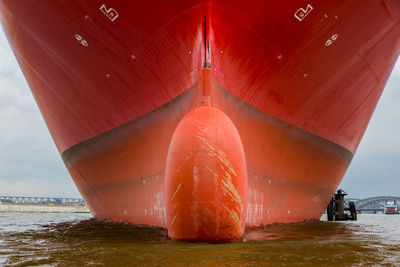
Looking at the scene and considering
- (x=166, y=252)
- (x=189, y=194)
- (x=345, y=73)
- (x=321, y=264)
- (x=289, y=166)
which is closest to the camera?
(x=321, y=264)

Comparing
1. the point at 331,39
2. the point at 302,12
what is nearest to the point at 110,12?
the point at 302,12

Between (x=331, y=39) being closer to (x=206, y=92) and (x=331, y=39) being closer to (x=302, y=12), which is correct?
(x=302, y=12)

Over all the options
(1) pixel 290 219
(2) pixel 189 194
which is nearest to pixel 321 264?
(2) pixel 189 194

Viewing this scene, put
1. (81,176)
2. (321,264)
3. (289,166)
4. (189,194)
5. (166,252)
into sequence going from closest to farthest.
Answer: (321,264) → (166,252) → (189,194) → (289,166) → (81,176)

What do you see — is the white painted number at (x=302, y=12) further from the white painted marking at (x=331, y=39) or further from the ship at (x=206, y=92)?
the white painted marking at (x=331, y=39)

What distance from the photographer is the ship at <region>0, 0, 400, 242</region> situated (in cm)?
413

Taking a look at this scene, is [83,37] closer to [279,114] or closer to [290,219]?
[279,114]

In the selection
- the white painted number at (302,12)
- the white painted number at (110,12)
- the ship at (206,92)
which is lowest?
the ship at (206,92)

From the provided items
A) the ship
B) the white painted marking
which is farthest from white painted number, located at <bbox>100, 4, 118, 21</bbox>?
the white painted marking

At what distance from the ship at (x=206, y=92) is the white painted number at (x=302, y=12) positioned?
1.1 inches

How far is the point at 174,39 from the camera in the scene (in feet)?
16.0

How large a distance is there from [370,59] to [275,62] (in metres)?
2.10

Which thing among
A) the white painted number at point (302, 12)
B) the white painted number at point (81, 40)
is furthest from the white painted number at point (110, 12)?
the white painted number at point (302, 12)

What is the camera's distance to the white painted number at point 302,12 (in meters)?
4.62
